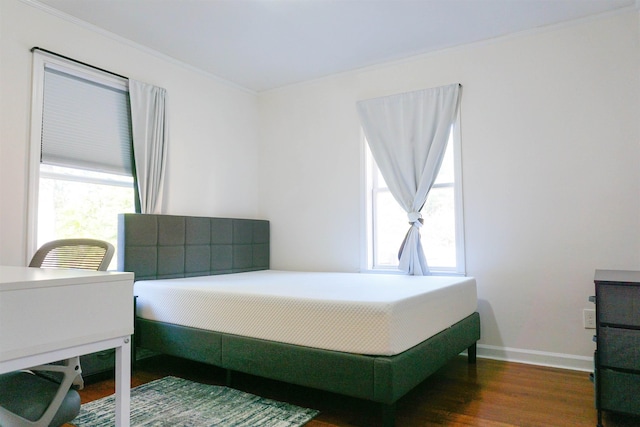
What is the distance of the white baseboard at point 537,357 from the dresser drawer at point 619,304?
44.6 inches

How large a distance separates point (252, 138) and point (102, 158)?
67.6 inches

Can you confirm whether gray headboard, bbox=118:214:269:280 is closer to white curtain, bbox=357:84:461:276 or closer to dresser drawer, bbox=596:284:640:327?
white curtain, bbox=357:84:461:276

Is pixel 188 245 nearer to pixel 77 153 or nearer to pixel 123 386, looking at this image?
pixel 77 153

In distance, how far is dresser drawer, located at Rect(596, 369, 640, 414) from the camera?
1.96m

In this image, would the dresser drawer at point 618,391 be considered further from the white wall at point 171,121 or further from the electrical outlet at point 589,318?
the white wall at point 171,121

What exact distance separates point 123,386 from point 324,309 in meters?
1.08

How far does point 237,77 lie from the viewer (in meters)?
4.18

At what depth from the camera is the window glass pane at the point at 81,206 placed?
9.39 feet

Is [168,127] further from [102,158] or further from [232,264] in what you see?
[232,264]

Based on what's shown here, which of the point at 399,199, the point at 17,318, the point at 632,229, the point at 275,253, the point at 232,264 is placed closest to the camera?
the point at 17,318

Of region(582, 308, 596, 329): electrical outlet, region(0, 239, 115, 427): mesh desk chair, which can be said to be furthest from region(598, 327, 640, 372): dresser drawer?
region(0, 239, 115, 427): mesh desk chair

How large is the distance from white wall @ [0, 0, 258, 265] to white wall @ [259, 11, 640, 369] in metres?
1.46

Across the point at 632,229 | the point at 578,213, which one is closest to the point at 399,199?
the point at 578,213

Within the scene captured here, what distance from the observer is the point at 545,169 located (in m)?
3.15
